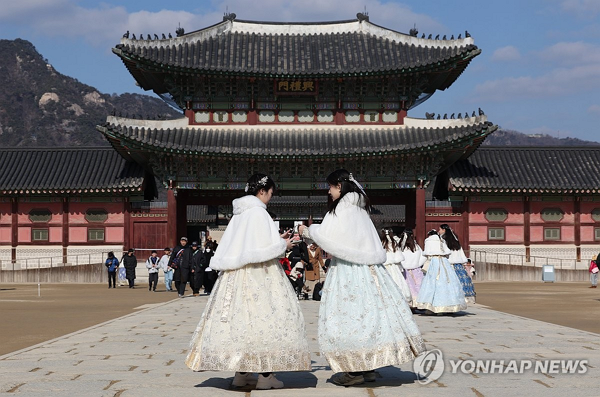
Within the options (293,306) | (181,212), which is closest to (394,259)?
(293,306)

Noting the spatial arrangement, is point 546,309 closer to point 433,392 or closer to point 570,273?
point 433,392

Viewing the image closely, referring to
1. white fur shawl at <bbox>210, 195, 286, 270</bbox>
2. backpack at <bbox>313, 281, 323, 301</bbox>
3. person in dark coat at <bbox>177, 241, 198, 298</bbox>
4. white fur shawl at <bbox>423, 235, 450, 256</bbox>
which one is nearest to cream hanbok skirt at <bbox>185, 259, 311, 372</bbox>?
white fur shawl at <bbox>210, 195, 286, 270</bbox>

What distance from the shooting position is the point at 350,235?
7570 mm

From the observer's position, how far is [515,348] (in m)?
9.94

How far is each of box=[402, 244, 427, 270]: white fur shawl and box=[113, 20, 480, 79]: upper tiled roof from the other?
582 inches

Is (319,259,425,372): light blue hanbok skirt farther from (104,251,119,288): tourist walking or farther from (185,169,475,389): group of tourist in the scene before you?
(104,251,119,288): tourist walking

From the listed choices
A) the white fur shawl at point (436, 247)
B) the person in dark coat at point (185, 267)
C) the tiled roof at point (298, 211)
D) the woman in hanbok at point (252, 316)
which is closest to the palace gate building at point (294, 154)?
the person in dark coat at point (185, 267)

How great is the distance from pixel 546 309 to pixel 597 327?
164 inches

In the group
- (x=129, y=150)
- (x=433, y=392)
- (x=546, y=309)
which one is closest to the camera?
(x=433, y=392)

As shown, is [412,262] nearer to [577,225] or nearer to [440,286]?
[440,286]

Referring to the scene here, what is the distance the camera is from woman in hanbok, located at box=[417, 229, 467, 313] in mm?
15352

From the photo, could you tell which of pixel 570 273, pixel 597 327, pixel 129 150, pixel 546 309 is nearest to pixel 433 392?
pixel 597 327

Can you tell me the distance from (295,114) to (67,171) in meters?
9.35

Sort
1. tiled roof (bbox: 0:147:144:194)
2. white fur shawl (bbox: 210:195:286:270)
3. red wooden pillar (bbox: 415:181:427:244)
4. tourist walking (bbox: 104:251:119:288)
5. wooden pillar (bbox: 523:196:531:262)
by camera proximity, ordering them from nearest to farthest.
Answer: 1. white fur shawl (bbox: 210:195:286:270)
2. tourist walking (bbox: 104:251:119:288)
3. red wooden pillar (bbox: 415:181:427:244)
4. tiled roof (bbox: 0:147:144:194)
5. wooden pillar (bbox: 523:196:531:262)
